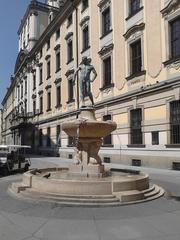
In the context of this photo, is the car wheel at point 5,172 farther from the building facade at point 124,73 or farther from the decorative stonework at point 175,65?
the decorative stonework at point 175,65

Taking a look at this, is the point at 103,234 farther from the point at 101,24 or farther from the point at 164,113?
the point at 101,24

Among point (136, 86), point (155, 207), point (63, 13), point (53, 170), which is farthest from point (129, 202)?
point (63, 13)

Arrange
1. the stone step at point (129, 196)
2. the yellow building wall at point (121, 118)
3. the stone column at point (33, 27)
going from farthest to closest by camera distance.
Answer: the stone column at point (33, 27), the yellow building wall at point (121, 118), the stone step at point (129, 196)

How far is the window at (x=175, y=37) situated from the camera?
63.4ft

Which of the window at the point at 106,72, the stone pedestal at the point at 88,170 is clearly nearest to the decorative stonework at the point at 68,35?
the window at the point at 106,72

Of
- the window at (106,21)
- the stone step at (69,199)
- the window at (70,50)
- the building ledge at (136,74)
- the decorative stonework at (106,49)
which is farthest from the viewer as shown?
the window at (70,50)

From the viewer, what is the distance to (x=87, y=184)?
374 inches

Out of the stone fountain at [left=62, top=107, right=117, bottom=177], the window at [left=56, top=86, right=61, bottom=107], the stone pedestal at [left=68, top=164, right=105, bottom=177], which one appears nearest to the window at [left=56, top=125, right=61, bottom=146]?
the window at [left=56, top=86, right=61, bottom=107]

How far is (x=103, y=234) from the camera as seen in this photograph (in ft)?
21.8

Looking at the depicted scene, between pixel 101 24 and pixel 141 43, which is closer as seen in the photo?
pixel 141 43

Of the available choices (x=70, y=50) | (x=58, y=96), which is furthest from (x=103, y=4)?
(x=58, y=96)

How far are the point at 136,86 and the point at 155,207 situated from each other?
568 inches

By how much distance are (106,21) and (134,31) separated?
15.8ft

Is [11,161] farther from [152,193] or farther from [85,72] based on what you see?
[152,193]
